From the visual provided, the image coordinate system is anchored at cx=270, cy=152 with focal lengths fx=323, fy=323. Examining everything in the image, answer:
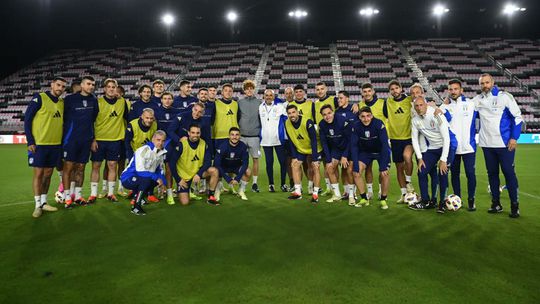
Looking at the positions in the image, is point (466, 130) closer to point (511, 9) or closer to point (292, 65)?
point (292, 65)

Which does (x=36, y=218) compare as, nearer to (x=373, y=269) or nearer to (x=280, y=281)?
(x=280, y=281)

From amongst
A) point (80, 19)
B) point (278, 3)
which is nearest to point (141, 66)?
point (80, 19)

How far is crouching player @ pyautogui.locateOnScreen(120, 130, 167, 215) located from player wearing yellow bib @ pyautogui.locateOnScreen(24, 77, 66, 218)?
1102 millimetres

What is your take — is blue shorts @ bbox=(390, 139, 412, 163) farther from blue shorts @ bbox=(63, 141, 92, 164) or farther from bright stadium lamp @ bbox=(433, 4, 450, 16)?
bright stadium lamp @ bbox=(433, 4, 450, 16)

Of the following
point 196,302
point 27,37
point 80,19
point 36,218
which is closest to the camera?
point 196,302

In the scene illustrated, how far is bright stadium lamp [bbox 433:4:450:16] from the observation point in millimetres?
26259

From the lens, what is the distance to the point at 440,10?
2673cm

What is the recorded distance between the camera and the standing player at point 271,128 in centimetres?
672

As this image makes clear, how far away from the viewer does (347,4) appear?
86.0 ft

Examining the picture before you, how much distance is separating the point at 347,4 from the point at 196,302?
28.0 meters

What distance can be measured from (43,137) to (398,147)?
5738 mm

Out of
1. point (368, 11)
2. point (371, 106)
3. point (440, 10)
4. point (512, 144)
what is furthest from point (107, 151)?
point (440, 10)

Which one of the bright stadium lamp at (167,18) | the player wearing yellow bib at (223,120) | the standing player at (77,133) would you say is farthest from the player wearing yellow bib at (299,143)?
the bright stadium lamp at (167,18)

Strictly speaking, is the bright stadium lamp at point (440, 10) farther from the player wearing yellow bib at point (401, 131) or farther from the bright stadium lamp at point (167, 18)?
the player wearing yellow bib at point (401, 131)
